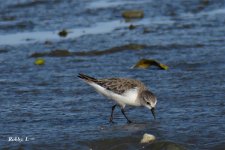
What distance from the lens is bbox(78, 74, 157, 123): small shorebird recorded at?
9.11 meters

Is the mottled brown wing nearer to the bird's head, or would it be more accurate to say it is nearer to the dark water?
the bird's head

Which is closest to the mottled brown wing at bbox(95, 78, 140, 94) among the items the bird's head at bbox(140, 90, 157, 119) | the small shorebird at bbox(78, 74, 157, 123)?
the small shorebird at bbox(78, 74, 157, 123)

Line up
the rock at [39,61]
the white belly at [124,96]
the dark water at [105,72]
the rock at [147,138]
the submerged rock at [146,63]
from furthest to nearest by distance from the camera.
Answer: the rock at [39,61], the submerged rock at [146,63], the white belly at [124,96], the dark water at [105,72], the rock at [147,138]

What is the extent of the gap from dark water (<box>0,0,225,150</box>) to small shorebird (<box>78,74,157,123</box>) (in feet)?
0.79

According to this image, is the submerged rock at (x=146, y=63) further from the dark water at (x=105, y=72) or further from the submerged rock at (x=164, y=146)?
the submerged rock at (x=164, y=146)

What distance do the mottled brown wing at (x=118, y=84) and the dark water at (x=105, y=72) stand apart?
1.36 feet

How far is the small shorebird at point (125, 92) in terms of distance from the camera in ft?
29.9

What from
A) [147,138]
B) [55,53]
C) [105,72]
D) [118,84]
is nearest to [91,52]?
[55,53]

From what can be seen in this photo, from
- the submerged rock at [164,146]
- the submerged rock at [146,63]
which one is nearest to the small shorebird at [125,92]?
the submerged rock at [164,146]

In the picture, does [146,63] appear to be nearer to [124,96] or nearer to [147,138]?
[124,96]

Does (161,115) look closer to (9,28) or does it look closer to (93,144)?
(93,144)

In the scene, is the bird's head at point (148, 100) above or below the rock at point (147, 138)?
above

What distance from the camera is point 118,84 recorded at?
936 centimetres

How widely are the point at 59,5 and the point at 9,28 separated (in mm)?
2737
